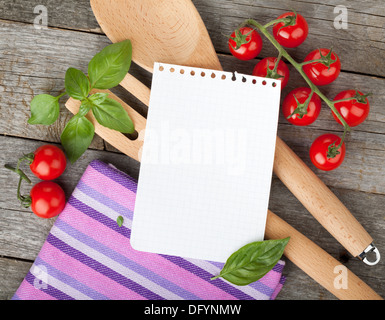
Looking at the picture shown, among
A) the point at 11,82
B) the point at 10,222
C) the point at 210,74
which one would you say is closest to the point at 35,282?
the point at 10,222

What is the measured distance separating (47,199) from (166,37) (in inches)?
17.1

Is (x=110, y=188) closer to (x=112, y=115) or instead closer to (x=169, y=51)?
(x=112, y=115)

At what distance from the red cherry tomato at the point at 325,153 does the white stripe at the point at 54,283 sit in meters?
0.59

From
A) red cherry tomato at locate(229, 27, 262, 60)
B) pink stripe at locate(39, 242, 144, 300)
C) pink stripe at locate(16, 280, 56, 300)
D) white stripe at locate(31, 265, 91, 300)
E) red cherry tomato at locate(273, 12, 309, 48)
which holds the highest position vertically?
red cherry tomato at locate(273, 12, 309, 48)

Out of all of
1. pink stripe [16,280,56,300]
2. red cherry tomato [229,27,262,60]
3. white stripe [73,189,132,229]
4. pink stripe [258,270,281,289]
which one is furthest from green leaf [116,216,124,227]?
red cherry tomato [229,27,262,60]

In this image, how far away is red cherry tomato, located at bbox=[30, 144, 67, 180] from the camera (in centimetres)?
78

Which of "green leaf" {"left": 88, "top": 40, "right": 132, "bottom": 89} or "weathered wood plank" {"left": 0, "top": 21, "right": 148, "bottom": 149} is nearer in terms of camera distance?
"green leaf" {"left": 88, "top": 40, "right": 132, "bottom": 89}

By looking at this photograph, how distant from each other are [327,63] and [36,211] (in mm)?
672

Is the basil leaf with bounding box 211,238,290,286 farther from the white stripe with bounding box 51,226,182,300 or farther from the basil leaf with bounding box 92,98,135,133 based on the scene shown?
the basil leaf with bounding box 92,98,135,133

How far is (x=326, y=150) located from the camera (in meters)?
0.75

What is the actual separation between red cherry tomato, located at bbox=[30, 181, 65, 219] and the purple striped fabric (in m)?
0.02

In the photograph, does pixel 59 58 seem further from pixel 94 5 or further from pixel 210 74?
pixel 210 74

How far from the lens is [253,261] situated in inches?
28.6

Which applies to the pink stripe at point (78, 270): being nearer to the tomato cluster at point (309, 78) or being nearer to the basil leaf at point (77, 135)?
the basil leaf at point (77, 135)
